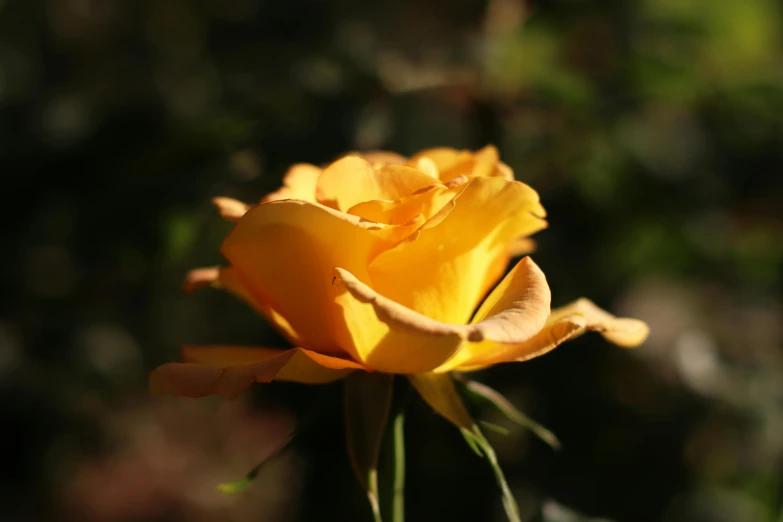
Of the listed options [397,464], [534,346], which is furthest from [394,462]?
[534,346]

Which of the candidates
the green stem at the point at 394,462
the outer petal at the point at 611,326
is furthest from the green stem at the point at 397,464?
the outer petal at the point at 611,326

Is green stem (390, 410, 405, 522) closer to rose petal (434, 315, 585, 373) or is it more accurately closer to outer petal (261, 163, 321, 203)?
rose petal (434, 315, 585, 373)

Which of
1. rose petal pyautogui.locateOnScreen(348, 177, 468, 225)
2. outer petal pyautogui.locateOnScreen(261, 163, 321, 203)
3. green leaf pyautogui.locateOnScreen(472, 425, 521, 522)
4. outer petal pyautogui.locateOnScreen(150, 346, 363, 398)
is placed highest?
rose petal pyautogui.locateOnScreen(348, 177, 468, 225)

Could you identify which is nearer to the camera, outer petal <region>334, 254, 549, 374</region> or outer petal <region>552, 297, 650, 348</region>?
outer petal <region>334, 254, 549, 374</region>

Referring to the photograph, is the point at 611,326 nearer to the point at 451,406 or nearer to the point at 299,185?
the point at 451,406

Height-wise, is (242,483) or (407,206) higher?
(407,206)

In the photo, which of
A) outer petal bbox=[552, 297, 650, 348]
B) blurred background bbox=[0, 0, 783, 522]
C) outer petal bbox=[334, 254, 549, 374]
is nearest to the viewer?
outer petal bbox=[334, 254, 549, 374]

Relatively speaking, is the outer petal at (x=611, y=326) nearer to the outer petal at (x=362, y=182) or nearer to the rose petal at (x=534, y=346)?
the rose petal at (x=534, y=346)

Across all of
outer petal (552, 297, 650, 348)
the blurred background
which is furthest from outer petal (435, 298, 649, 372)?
the blurred background

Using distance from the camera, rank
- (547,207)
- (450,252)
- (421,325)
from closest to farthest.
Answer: (421,325), (450,252), (547,207)
